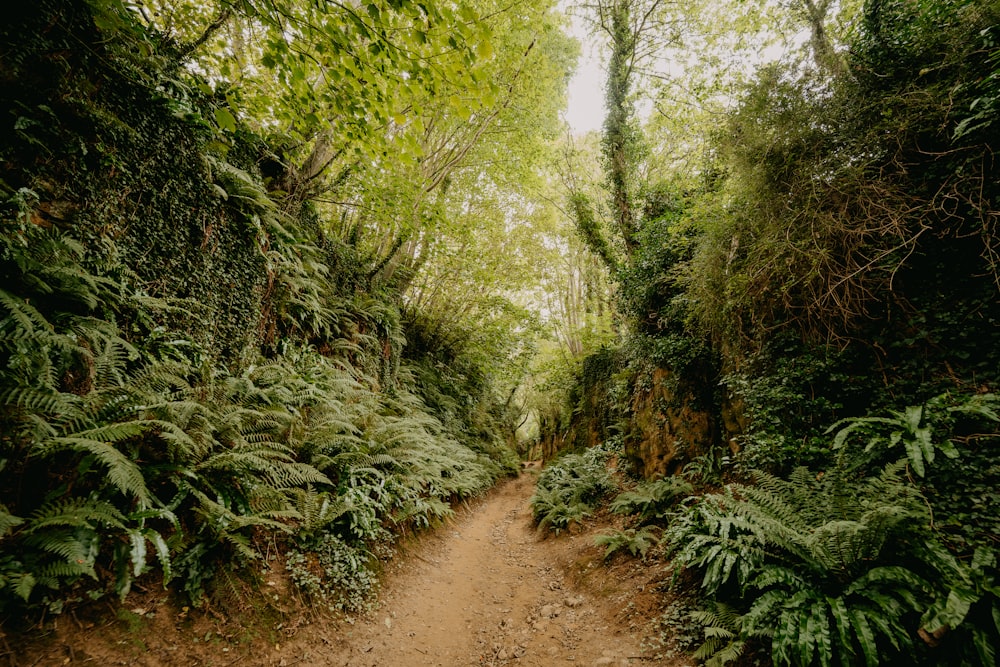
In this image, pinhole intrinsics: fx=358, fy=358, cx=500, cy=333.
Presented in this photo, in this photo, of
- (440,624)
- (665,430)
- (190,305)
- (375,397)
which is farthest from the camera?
(375,397)

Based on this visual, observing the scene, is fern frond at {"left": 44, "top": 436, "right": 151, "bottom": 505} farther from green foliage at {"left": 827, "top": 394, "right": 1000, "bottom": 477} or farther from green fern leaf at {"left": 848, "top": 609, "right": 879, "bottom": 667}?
green foliage at {"left": 827, "top": 394, "right": 1000, "bottom": 477}

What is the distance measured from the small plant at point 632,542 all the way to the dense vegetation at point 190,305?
2.83 m

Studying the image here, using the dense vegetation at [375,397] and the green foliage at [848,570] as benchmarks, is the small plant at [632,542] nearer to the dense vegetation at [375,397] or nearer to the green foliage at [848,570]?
the dense vegetation at [375,397]

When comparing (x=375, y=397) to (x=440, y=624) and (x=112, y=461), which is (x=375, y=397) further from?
(x=112, y=461)

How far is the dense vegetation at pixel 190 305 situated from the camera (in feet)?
8.77

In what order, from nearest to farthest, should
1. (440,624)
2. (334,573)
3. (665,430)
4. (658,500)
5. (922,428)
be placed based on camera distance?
(922,428)
(334,573)
(440,624)
(658,500)
(665,430)

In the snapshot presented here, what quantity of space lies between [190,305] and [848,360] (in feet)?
26.6

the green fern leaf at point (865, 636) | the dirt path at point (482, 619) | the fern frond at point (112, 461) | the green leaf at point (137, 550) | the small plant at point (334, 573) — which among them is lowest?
the dirt path at point (482, 619)

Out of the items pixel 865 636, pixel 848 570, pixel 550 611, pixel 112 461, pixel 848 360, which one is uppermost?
pixel 848 360

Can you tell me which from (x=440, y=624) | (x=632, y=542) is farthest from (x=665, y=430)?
(x=440, y=624)

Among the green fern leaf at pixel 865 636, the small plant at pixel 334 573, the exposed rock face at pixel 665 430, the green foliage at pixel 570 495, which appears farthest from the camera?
the green foliage at pixel 570 495

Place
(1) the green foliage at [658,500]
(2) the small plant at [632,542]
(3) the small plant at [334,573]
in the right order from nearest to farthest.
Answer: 1. (3) the small plant at [334,573]
2. (2) the small plant at [632,542]
3. (1) the green foliage at [658,500]

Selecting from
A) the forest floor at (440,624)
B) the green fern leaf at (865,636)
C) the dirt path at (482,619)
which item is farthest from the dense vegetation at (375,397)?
the dirt path at (482,619)

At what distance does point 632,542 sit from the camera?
489cm
